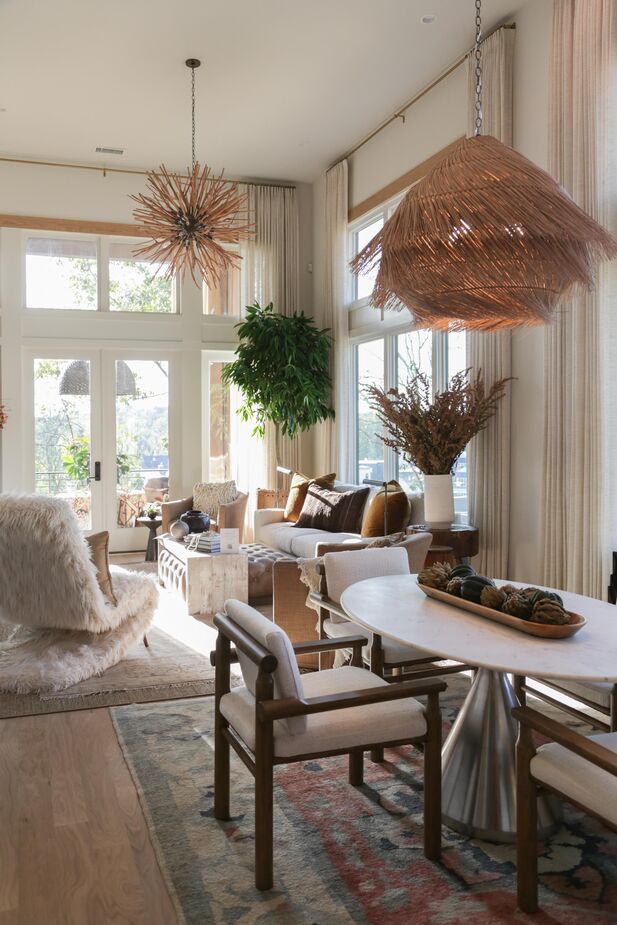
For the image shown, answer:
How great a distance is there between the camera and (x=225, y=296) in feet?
27.9

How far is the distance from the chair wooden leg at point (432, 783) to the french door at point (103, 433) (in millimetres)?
6276

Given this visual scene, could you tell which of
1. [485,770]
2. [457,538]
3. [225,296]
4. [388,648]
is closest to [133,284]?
[225,296]

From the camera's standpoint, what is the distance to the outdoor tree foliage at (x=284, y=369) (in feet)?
25.1

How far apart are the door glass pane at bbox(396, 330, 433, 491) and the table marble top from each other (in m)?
3.66

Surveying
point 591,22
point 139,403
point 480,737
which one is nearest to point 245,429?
point 139,403

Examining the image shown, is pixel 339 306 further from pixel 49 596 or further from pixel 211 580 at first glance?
pixel 49 596

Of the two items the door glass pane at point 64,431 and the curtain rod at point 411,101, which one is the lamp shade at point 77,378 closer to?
the door glass pane at point 64,431

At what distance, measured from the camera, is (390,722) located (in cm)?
→ 227

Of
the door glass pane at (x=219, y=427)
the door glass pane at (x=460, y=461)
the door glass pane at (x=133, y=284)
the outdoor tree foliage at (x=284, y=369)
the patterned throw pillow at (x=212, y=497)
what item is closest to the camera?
the door glass pane at (x=460, y=461)

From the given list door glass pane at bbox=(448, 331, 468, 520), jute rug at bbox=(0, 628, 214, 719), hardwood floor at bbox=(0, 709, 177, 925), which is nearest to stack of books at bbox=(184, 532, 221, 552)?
jute rug at bbox=(0, 628, 214, 719)

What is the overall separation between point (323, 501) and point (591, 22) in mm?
3884

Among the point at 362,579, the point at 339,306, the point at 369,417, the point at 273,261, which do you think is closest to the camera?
the point at 362,579

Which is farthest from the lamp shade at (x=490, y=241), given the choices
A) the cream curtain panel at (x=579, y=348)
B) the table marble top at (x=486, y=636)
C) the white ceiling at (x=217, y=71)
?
the white ceiling at (x=217, y=71)

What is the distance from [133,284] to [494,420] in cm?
469
